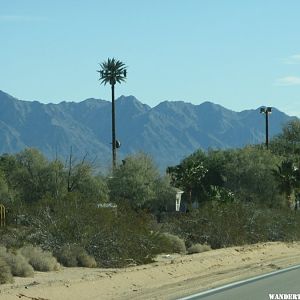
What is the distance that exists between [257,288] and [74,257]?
8.32 meters

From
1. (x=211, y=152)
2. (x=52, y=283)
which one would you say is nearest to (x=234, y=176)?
(x=211, y=152)

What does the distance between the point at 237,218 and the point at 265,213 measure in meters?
3.34

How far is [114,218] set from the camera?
A: 27094 millimetres

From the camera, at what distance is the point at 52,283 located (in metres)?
19.1

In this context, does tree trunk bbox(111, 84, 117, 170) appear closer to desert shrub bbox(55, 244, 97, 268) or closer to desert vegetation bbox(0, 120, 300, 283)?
desert vegetation bbox(0, 120, 300, 283)

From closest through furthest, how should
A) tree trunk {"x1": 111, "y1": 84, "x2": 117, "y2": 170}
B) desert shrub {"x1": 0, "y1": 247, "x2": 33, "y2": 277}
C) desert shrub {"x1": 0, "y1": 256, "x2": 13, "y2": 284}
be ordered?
desert shrub {"x1": 0, "y1": 256, "x2": 13, "y2": 284}, desert shrub {"x1": 0, "y1": 247, "x2": 33, "y2": 277}, tree trunk {"x1": 111, "y1": 84, "x2": 117, "y2": 170}

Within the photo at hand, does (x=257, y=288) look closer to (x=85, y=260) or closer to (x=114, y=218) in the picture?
(x=85, y=260)

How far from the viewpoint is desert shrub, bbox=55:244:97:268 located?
2489 cm

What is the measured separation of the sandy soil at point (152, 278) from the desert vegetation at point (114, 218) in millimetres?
997

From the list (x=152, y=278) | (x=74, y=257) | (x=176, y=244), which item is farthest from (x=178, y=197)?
(x=152, y=278)

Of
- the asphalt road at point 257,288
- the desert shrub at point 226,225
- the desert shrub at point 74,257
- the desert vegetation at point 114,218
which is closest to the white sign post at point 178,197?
the desert vegetation at point 114,218

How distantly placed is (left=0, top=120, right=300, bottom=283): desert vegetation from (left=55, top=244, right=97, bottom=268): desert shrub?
3 cm

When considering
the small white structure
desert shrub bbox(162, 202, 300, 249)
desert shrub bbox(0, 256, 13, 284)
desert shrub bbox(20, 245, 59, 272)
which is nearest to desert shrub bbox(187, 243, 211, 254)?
desert shrub bbox(162, 202, 300, 249)

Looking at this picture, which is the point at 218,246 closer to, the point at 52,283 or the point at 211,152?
the point at 52,283
